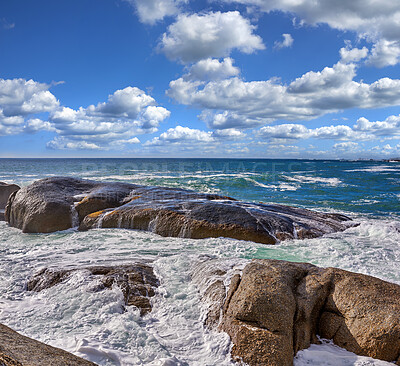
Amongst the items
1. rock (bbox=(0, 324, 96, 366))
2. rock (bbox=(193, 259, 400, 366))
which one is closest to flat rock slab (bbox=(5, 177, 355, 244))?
rock (bbox=(193, 259, 400, 366))

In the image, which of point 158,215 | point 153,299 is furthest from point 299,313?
point 158,215

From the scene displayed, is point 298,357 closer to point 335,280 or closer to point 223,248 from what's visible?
point 335,280

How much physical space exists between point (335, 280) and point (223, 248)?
4023 millimetres

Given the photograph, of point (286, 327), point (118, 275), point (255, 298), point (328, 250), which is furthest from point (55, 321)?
point (328, 250)

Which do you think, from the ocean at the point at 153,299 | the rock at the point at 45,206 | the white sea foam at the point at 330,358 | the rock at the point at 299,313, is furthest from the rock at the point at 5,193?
the white sea foam at the point at 330,358

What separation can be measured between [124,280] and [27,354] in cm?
273

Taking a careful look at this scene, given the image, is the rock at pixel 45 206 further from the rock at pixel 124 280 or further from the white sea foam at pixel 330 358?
the white sea foam at pixel 330 358

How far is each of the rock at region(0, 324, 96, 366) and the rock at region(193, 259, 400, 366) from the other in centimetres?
205

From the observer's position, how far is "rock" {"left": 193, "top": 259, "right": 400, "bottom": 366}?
3.85 meters

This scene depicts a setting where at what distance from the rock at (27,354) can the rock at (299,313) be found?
2053 mm

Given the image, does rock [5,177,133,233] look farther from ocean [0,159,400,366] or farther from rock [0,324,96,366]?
rock [0,324,96,366]

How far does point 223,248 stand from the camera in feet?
27.8

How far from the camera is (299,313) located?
169 inches

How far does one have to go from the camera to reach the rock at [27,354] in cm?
257
